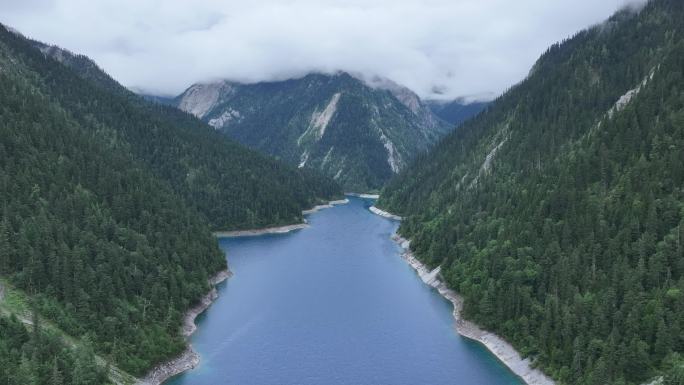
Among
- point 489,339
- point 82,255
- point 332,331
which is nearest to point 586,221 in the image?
point 489,339

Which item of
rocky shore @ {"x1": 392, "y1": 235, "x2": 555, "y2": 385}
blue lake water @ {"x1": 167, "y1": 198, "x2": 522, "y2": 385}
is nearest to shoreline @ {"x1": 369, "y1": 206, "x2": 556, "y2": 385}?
rocky shore @ {"x1": 392, "y1": 235, "x2": 555, "y2": 385}

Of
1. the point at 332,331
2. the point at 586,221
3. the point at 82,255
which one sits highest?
the point at 586,221

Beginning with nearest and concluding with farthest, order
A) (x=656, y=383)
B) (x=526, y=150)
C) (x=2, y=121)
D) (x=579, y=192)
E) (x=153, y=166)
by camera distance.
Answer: (x=656, y=383), (x=579, y=192), (x=2, y=121), (x=526, y=150), (x=153, y=166)

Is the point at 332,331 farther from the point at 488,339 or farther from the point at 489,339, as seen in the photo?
the point at 489,339

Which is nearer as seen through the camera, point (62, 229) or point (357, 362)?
point (357, 362)

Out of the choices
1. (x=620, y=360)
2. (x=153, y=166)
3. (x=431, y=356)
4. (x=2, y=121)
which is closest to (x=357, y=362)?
(x=431, y=356)

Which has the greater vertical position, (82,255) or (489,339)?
(82,255)

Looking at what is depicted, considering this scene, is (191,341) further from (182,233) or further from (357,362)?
(182,233)
